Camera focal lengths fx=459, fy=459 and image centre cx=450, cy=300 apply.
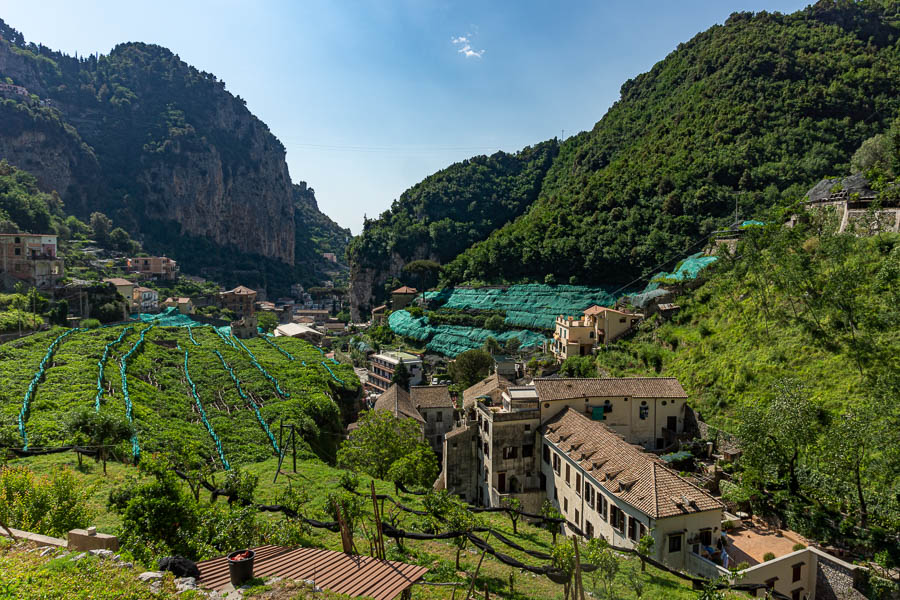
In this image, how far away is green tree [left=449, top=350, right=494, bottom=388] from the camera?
4806 cm

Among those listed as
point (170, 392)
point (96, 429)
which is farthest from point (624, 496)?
point (170, 392)

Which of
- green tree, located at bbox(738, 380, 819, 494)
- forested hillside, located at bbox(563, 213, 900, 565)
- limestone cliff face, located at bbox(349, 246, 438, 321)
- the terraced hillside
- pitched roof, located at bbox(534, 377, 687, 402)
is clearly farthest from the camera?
limestone cliff face, located at bbox(349, 246, 438, 321)

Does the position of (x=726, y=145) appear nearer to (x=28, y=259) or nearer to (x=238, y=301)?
(x=28, y=259)

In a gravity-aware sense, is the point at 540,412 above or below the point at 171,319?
below

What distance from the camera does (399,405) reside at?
1390 inches

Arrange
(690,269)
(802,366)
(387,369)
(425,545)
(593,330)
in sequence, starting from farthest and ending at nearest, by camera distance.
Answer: (387,369)
(690,269)
(593,330)
(802,366)
(425,545)

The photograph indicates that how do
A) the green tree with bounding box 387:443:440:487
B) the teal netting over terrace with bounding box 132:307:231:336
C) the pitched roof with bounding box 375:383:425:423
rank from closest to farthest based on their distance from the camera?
1. the green tree with bounding box 387:443:440:487
2. the pitched roof with bounding box 375:383:425:423
3. the teal netting over terrace with bounding box 132:307:231:336

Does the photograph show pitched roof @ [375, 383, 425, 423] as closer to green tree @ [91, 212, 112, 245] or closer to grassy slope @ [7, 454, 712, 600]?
grassy slope @ [7, 454, 712, 600]

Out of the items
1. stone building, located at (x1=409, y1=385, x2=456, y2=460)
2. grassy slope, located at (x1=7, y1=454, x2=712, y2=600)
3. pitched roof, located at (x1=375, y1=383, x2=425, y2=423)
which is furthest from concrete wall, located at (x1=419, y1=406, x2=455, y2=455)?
grassy slope, located at (x1=7, y1=454, x2=712, y2=600)

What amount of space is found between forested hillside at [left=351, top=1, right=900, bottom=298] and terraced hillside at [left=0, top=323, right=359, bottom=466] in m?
40.7

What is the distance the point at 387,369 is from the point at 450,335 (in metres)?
13.2

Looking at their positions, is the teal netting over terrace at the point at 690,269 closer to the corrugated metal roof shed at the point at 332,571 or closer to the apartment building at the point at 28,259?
the corrugated metal roof shed at the point at 332,571

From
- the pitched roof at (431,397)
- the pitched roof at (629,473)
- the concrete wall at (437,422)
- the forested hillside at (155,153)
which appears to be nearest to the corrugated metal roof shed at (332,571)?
the pitched roof at (629,473)

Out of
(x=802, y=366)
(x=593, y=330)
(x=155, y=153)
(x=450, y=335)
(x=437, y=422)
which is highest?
(x=155, y=153)
